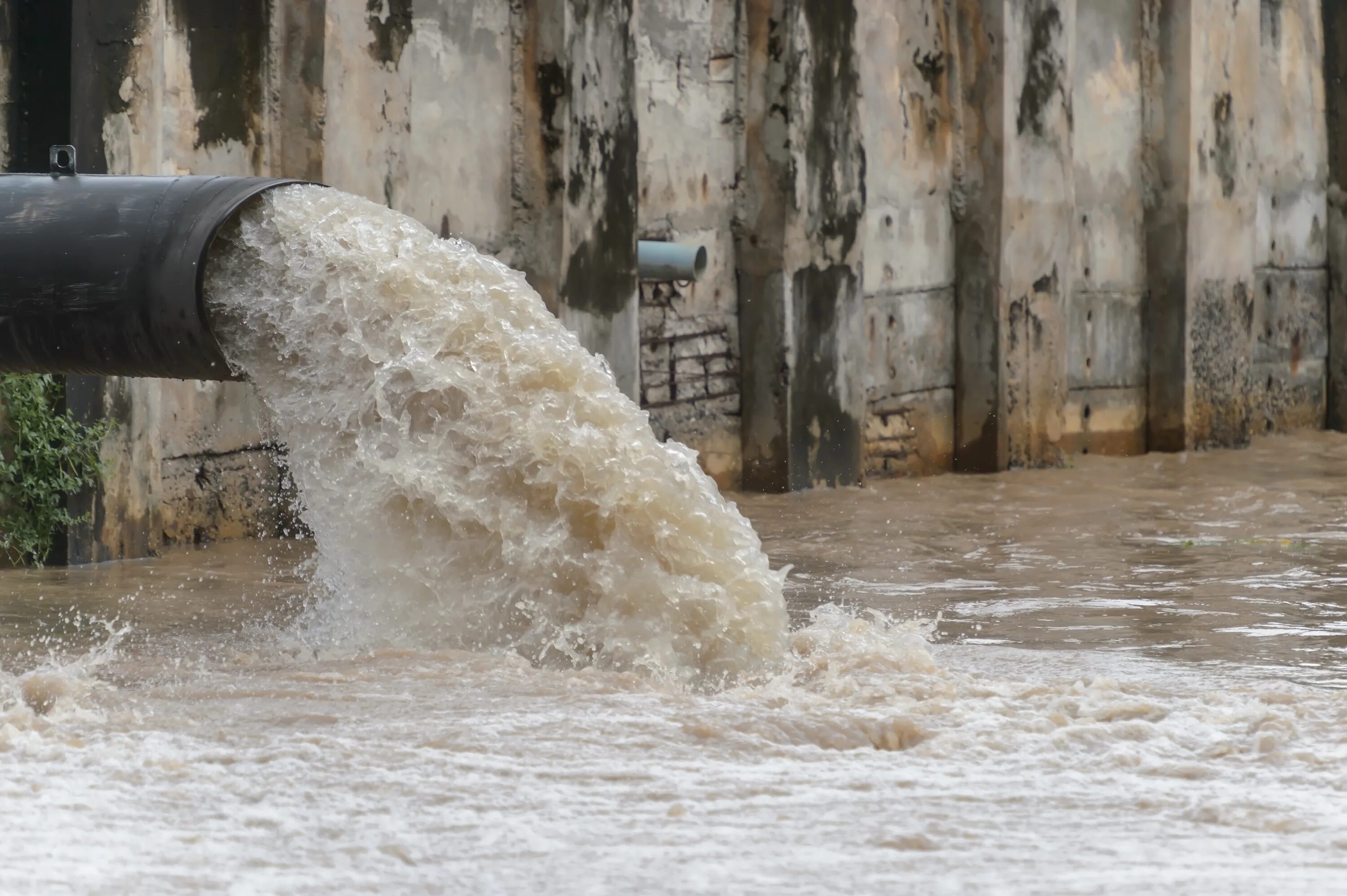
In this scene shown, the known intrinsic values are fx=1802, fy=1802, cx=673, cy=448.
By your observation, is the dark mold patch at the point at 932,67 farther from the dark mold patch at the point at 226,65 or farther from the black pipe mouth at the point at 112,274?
the black pipe mouth at the point at 112,274

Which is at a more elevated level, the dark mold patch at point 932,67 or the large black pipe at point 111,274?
the dark mold patch at point 932,67

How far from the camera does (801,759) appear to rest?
336 cm

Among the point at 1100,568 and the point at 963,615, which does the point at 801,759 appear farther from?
the point at 1100,568

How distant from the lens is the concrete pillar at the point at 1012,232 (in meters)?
9.16

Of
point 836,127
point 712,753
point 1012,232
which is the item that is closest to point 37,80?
point 836,127

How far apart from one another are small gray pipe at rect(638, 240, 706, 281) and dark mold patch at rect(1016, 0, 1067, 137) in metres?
Answer: 2.61

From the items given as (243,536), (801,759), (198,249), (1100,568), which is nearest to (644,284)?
(243,536)

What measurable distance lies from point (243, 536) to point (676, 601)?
284 centimetres

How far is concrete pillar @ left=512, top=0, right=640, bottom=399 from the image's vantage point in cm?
745

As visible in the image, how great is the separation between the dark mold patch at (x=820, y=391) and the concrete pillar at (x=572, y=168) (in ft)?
3.53

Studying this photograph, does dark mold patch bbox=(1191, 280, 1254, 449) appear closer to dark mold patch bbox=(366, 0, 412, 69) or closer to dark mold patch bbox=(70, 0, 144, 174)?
dark mold patch bbox=(366, 0, 412, 69)

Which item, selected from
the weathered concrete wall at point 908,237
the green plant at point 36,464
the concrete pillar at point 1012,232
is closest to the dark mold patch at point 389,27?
the green plant at point 36,464

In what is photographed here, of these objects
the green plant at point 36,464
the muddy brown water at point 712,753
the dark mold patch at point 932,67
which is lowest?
the muddy brown water at point 712,753

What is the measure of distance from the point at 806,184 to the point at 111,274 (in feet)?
14.9
